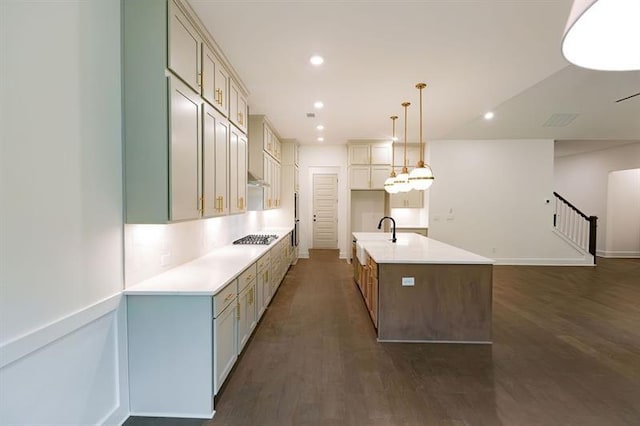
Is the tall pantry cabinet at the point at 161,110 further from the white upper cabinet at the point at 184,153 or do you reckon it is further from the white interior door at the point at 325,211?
the white interior door at the point at 325,211

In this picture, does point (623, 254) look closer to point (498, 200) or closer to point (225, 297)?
point (498, 200)

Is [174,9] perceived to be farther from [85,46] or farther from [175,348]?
[175,348]

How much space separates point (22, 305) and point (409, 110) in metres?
4.79

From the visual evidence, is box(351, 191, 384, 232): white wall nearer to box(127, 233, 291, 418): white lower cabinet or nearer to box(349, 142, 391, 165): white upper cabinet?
box(349, 142, 391, 165): white upper cabinet

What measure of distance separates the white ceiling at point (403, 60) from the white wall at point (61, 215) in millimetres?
1004

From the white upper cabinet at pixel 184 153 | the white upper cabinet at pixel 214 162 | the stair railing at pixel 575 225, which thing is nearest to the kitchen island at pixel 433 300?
the white upper cabinet at pixel 214 162

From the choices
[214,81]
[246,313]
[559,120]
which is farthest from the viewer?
[559,120]

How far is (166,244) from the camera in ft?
7.94

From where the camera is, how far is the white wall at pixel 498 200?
656cm

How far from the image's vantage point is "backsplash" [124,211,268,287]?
2.00 metres

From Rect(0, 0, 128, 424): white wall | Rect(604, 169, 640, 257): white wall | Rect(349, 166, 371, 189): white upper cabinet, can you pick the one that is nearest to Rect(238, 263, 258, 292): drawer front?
Rect(0, 0, 128, 424): white wall

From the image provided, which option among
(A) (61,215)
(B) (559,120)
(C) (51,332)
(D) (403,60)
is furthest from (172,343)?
(B) (559,120)

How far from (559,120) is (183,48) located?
22.8 ft

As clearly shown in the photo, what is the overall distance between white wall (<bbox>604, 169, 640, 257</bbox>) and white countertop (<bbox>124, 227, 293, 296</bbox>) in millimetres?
9514
